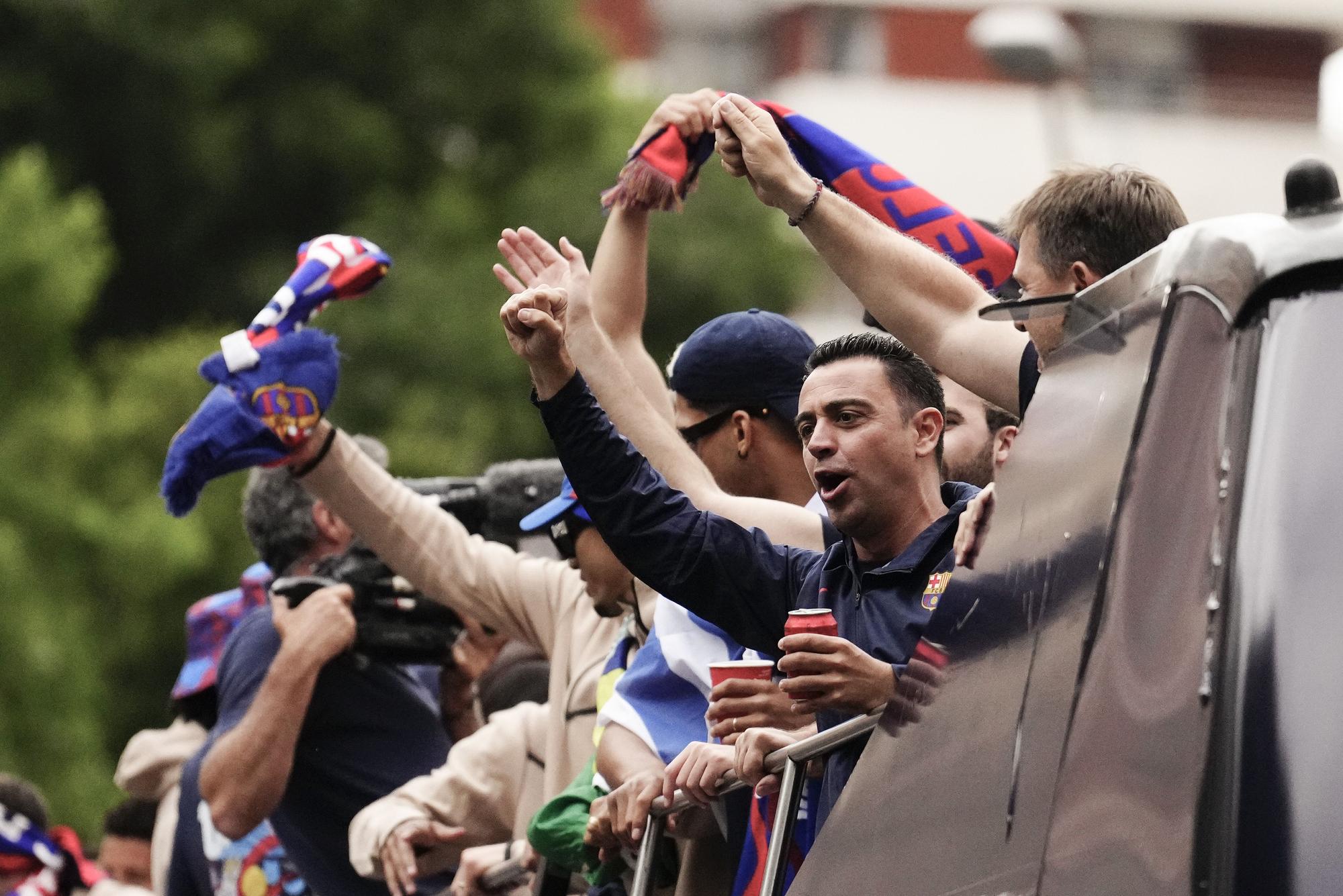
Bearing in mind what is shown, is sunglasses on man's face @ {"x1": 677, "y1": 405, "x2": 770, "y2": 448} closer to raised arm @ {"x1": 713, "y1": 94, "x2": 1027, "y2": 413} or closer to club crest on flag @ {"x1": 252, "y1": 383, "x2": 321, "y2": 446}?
raised arm @ {"x1": 713, "y1": 94, "x2": 1027, "y2": 413}

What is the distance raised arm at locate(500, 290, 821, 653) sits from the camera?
4.38m

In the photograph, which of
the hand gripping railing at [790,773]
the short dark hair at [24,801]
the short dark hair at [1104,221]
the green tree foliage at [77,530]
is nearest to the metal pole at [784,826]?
the hand gripping railing at [790,773]

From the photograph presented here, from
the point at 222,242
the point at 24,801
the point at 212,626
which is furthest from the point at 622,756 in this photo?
the point at 222,242

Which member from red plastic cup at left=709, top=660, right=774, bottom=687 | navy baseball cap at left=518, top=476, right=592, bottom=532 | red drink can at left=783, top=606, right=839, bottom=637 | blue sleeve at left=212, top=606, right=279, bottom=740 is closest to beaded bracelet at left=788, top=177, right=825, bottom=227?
red plastic cup at left=709, top=660, right=774, bottom=687

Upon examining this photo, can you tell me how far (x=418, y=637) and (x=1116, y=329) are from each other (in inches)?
159

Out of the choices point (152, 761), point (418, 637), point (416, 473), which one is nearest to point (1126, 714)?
point (418, 637)

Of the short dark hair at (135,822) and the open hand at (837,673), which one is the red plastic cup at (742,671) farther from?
the short dark hair at (135,822)

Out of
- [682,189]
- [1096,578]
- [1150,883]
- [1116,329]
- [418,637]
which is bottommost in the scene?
[1150,883]

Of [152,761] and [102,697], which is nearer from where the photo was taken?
[152,761]

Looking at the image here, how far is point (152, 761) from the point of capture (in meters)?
8.03

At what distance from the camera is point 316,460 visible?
20.9 feet

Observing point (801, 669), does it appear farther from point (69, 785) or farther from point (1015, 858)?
point (69, 785)

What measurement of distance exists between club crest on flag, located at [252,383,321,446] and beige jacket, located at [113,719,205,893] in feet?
6.19

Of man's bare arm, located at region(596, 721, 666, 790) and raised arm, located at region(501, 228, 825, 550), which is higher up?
raised arm, located at region(501, 228, 825, 550)
